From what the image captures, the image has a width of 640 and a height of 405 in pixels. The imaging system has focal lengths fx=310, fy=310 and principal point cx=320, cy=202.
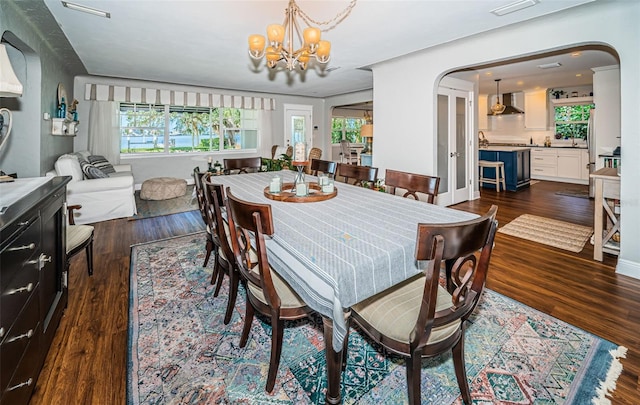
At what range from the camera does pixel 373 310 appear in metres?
1.40

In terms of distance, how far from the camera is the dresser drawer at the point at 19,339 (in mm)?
1118

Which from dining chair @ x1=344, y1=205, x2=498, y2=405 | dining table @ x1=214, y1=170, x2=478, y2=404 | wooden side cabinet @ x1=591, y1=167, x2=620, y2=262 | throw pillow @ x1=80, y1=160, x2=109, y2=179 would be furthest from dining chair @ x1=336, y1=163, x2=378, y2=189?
throw pillow @ x1=80, y1=160, x2=109, y2=179

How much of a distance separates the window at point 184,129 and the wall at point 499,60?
4443mm

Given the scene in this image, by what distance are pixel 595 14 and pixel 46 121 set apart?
6.37 meters

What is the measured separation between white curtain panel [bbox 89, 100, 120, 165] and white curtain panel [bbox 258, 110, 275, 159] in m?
3.39

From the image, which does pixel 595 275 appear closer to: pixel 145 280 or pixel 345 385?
pixel 345 385

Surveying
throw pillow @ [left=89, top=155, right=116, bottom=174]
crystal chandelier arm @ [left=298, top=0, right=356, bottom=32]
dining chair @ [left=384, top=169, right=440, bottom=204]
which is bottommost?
dining chair @ [left=384, top=169, right=440, bottom=204]

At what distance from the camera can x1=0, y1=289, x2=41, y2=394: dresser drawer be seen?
1.12m

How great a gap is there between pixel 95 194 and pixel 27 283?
146 inches

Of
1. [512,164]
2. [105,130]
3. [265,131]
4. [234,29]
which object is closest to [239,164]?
[234,29]

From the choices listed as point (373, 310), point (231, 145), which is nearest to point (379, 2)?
point (373, 310)

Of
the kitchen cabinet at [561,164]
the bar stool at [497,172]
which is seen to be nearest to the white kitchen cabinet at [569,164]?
the kitchen cabinet at [561,164]

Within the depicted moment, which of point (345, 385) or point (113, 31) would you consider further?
point (113, 31)

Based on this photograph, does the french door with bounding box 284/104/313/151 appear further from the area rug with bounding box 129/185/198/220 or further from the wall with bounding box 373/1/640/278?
the wall with bounding box 373/1/640/278
